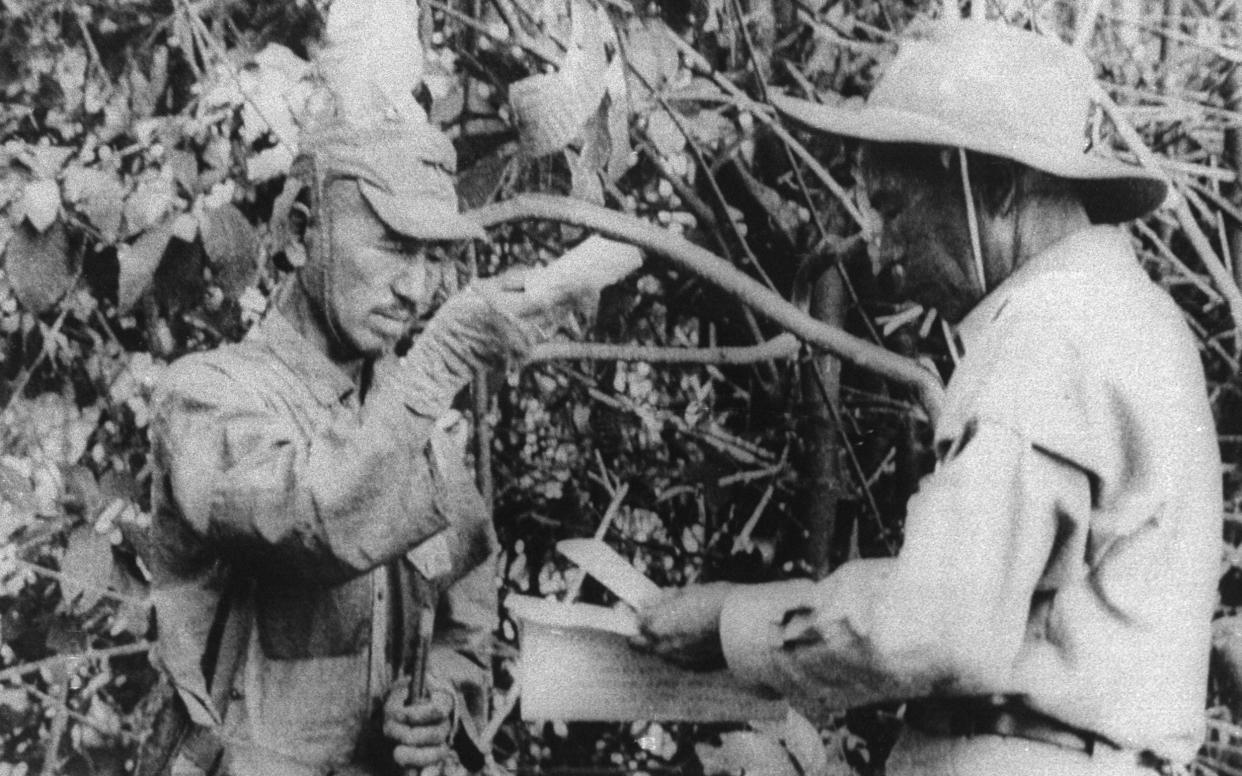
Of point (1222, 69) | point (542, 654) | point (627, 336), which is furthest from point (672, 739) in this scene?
point (1222, 69)

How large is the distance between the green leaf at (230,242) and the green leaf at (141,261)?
0.08 m

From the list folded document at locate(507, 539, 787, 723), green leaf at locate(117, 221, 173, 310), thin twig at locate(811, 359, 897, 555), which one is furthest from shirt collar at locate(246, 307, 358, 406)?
thin twig at locate(811, 359, 897, 555)

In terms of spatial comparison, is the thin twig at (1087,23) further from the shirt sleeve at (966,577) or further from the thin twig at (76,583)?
the thin twig at (76,583)

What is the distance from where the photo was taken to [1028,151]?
2.22 meters

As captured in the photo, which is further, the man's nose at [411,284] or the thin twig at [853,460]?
the thin twig at [853,460]

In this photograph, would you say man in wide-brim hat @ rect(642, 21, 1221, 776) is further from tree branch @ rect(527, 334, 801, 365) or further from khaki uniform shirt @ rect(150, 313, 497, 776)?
tree branch @ rect(527, 334, 801, 365)

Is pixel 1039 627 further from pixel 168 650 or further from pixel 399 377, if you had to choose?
pixel 168 650

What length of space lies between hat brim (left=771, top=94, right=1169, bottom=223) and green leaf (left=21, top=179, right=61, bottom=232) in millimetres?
1359


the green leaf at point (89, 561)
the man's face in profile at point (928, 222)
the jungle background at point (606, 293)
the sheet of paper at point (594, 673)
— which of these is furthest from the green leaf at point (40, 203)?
the man's face in profile at point (928, 222)

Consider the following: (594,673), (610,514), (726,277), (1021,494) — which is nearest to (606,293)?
(726,277)

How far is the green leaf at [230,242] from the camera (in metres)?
2.95

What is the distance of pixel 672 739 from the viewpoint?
11.3ft

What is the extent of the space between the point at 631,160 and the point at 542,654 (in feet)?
3.86

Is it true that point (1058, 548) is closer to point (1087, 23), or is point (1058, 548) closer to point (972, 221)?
point (972, 221)
